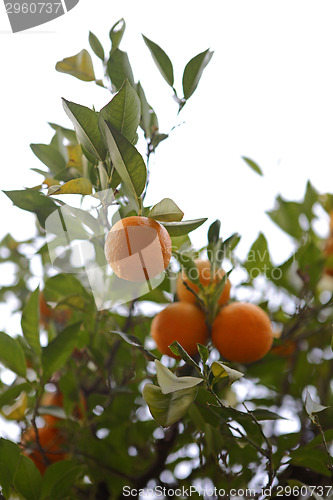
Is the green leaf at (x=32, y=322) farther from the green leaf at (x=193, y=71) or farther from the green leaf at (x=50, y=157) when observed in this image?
the green leaf at (x=193, y=71)

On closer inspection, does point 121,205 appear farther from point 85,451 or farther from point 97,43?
point 85,451

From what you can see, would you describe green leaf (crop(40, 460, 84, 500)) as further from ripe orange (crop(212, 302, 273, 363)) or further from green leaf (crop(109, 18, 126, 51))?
green leaf (crop(109, 18, 126, 51))

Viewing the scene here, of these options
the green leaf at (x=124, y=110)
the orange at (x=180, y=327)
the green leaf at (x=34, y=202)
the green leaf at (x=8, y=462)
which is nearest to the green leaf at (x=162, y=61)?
the green leaf at (x=124, y=110)

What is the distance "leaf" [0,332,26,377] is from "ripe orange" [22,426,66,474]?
0.26 m

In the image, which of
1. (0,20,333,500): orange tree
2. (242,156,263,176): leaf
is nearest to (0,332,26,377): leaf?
(0,20,333,500): orange tree

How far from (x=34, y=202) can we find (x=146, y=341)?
58 cm

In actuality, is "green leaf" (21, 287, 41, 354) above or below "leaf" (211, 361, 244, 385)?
below

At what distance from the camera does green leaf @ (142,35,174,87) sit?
82cm

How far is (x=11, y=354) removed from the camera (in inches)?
34.8

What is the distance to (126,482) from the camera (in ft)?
3.47

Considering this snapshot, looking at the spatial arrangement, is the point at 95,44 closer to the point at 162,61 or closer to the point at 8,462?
the point at 162,61

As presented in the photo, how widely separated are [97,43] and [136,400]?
2.84ft

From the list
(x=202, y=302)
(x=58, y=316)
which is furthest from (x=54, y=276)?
(x=58, y=316)

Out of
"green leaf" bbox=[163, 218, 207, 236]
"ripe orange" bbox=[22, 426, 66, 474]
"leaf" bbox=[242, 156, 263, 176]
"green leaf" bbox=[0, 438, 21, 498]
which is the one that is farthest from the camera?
"leaf" bbox=[242, 156, 263, 176]
